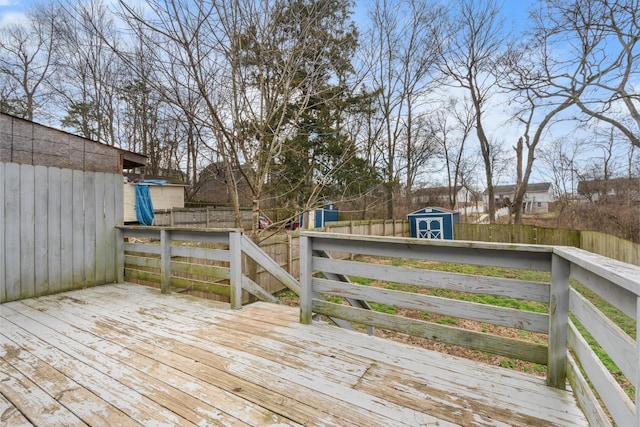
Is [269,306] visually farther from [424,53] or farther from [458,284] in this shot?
[424,53]

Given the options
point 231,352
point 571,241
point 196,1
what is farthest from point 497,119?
point 231,352

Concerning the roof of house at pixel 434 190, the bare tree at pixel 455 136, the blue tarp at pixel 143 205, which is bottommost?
the blue tarp at pixel 143 205

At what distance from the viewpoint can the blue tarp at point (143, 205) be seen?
43.7 ft

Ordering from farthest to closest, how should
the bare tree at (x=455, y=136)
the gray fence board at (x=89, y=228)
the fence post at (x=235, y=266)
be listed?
1. the bare tree at (x=455, y=136)
2. the gray fence board at (x=89, y=228)
3. the fence post at (x=235, y=266)

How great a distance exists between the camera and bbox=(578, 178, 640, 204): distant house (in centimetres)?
1353

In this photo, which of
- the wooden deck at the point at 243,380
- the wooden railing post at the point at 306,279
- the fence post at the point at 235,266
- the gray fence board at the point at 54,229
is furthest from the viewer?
the gray fence board at the point at 54,229

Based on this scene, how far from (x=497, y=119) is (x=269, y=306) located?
17866 mm

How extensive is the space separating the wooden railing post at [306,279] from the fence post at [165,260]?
1827 mm

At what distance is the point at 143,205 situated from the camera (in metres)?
13.4

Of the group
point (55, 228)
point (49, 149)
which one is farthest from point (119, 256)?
point (49, 149)

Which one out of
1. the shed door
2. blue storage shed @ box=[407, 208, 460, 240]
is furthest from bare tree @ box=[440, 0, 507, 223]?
the shed door

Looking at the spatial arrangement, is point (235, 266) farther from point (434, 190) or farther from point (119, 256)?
point (434, 190)

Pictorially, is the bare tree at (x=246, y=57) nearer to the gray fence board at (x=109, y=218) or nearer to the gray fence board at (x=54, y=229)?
the gray fence board at (x=109, y=218)

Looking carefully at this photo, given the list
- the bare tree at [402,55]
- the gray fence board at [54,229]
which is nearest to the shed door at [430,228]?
the bare tree at [402,55]
